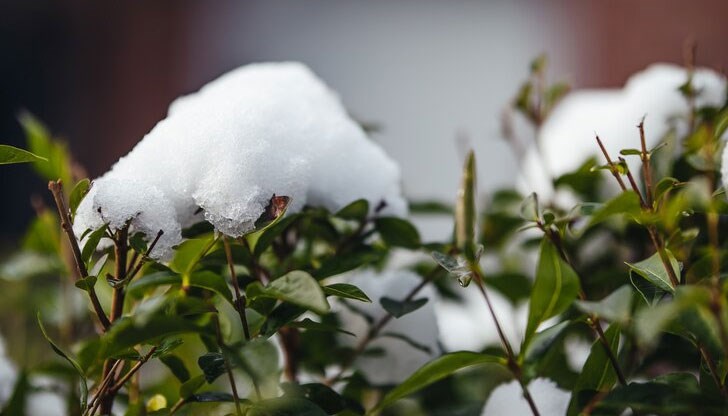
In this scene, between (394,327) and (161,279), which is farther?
(394,327)

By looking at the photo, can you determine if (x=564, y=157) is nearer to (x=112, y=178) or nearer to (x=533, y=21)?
(x=112, y=178)

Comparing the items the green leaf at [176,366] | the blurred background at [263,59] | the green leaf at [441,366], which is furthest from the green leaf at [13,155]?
the blurred background at [263,59]

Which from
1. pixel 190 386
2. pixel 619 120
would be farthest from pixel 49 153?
pixel 619 120

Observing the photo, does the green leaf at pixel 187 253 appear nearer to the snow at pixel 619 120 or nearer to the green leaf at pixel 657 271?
the green leaf at pixel 657 271

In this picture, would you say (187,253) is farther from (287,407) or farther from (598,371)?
(598,371)

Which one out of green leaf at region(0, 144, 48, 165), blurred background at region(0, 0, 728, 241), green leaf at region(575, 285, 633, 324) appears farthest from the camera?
blurred background at region(0, 0, 728, 241)

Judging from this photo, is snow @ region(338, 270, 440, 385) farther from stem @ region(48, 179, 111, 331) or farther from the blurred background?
the blurred background

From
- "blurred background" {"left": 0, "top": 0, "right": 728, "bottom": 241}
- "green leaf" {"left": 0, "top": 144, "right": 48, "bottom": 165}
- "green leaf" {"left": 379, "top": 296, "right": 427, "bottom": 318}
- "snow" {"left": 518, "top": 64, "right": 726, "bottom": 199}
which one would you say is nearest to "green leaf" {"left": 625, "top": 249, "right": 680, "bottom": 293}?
"green leaf" {"left": 379, "top": 296, "right": 427, "bottom": 318}
